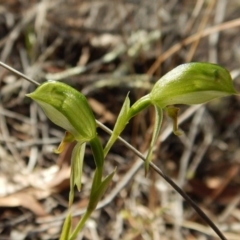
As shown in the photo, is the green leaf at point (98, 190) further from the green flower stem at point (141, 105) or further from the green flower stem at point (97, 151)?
the green flower stem at point (141, 105)

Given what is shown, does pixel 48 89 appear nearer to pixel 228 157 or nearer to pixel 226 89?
pixel 226 89

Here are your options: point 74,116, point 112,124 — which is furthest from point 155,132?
Result: point 112,124

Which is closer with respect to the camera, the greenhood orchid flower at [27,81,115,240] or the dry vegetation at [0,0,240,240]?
the greenhood orchid flower at [27,81,115,240]

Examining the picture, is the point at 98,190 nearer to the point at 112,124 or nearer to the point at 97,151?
the point at 97,151

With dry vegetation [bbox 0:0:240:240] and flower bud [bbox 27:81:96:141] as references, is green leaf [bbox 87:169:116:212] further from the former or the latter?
dry vegetation [bbox 0:0:240:240]

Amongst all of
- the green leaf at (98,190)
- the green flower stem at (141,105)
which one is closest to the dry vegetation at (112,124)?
the green leaf at (98,190)

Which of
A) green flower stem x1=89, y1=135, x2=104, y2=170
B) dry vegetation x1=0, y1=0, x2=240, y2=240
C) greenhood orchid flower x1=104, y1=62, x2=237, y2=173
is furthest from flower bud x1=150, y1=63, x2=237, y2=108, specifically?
dry vegetation x1=0, y1=0, x2=240, y2=240
